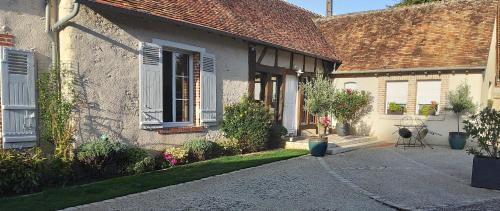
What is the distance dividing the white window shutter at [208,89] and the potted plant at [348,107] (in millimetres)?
5469

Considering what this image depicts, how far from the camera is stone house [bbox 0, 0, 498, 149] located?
6.97 meters

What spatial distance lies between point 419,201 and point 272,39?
7380 mm

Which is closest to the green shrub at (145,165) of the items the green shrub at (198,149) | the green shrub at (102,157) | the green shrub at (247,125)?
the green shrub at (102,157)

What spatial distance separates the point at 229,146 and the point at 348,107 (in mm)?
5831

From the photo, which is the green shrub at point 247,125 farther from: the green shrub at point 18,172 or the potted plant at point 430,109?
the potted plant at point 430,109

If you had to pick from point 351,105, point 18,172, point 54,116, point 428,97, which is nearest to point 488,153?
point 428,97

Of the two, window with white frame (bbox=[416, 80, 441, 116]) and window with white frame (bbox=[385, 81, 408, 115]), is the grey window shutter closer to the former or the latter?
window with white frame (bbox=[385, 81, 408, 115])

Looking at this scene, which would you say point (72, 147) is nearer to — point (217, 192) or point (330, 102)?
point (217, 192)

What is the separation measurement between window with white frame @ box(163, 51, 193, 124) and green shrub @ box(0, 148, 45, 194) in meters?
3.20

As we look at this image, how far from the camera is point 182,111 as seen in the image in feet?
31.1

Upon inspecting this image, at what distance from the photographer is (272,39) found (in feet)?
39.1

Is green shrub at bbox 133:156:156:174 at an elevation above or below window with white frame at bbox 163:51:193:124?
below

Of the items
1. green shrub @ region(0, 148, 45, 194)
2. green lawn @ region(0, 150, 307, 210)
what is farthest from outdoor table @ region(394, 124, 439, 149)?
green shrub @ region(0, 148, 45, 194)

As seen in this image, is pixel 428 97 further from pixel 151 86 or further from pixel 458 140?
pixel 151 86
